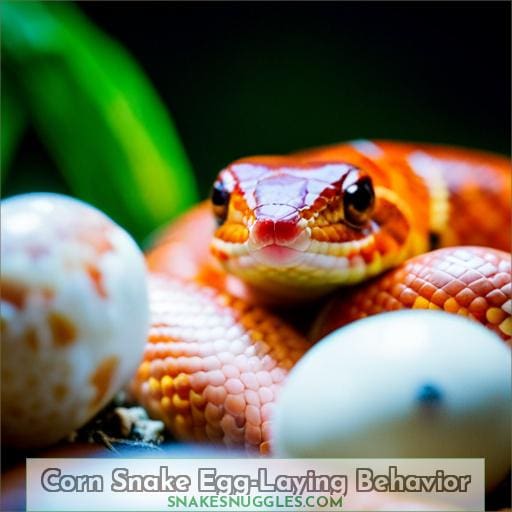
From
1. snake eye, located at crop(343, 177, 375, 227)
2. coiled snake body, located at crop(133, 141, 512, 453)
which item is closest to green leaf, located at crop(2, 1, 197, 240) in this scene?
coiled snake body, located at crop(133, 141, 512, 453)

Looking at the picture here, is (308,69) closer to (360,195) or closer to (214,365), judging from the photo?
(360,195)

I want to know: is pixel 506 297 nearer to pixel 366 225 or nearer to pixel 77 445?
pixel 366 225

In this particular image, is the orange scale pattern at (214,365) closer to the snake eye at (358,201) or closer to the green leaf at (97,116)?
the snake eye at (358,201)

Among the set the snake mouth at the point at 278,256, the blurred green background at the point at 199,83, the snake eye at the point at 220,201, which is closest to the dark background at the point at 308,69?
the blurred green background at the point at 199,83

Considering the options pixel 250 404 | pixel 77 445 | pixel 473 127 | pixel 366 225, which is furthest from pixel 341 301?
pixel 473 127

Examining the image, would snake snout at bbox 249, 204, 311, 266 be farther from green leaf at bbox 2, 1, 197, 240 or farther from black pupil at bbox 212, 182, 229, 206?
green leaf at bbox 2, 1, 197, 240
